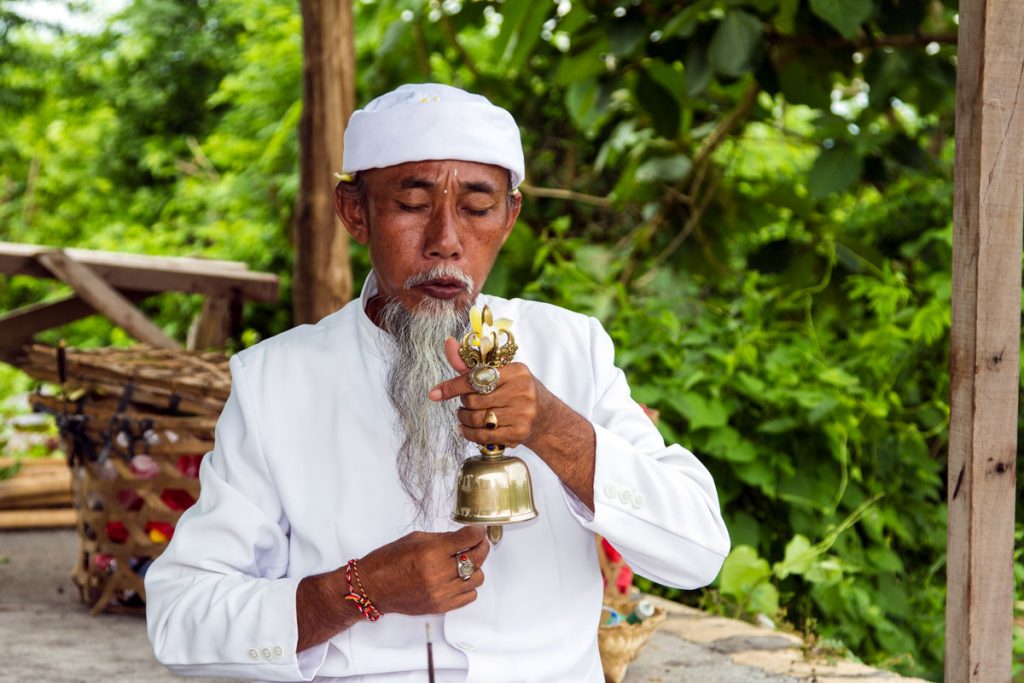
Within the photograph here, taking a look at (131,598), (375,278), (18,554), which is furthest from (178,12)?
(375,278)

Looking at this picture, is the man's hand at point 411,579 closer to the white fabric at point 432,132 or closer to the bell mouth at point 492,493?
the bell mouth at point 492,493

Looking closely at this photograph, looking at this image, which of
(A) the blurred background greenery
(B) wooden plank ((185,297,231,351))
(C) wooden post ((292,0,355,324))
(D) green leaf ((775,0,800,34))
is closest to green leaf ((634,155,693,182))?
(A) the blurred background greenery

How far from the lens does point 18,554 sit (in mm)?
5066

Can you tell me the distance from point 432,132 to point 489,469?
653 millimetres

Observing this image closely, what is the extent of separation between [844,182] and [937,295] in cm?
58

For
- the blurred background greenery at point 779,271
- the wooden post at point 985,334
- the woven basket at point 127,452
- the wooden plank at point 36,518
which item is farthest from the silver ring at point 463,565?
the wooden plank at point 36,518

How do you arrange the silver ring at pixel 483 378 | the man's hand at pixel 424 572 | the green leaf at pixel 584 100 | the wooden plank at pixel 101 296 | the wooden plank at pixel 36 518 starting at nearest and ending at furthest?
the silver ring at pixel 483 378 < the man's hand at pixel 424 572 < the wooden plank at pixel 101 296 < the green leaf at pixel 584 100 < the wooden plank at pixel 36 518

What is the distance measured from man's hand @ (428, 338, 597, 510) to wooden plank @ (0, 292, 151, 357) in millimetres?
2843

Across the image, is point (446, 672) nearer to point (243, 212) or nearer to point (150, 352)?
point (150, 352)

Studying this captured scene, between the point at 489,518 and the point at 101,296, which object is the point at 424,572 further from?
the point at 101,296

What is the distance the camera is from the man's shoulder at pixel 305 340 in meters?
2.27

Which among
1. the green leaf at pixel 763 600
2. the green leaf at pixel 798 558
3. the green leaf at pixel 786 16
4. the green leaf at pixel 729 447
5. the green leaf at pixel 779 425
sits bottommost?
the green leaf at pixel 763 600

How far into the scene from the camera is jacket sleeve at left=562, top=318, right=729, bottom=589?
196 centimetres

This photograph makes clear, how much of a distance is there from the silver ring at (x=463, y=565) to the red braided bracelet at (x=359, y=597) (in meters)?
0.16
